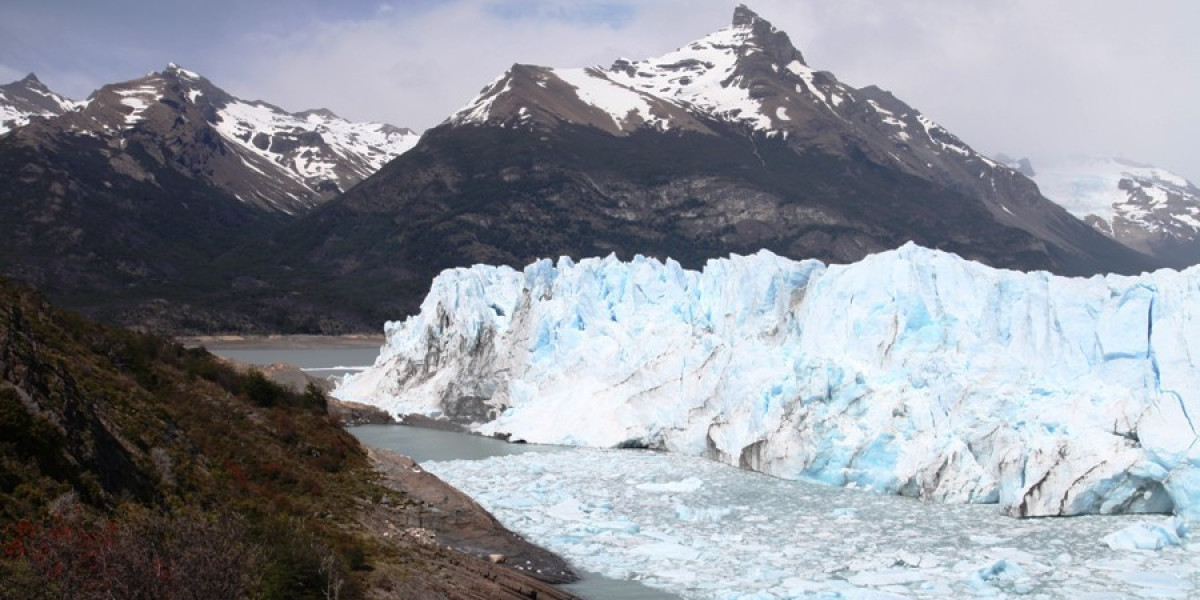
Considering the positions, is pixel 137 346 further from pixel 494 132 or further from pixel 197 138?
pixel 197 138

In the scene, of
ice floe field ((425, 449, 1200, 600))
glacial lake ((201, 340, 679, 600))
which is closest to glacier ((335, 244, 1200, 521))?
ice floe field ((425, 449, 1200, 600))

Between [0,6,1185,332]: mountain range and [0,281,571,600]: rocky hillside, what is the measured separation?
7878 centimetres

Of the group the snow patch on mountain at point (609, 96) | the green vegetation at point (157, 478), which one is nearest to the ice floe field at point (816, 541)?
the green vegetation at point (157, 478)

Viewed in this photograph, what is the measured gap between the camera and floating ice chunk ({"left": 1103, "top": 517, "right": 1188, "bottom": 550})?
51.7 ft

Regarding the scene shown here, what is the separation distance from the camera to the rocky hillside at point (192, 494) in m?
7.82

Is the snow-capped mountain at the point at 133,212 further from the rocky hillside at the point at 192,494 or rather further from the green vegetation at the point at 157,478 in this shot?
the rocky hillside at the point at 192,494

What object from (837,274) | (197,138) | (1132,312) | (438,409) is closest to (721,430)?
(837,274)

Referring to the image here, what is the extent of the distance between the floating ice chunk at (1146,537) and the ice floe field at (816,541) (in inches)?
0.9

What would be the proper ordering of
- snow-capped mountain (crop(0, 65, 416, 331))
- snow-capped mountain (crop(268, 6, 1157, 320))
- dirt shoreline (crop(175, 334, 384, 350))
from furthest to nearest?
snow-capped mountain (crop(268, 6, 1157, 320)), snow-capped mountain (crop(0, 65, 416, 331)), dirt shoreline (crop(175, 334, 384, 350))

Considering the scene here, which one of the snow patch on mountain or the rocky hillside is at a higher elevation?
the snow patch on mountain

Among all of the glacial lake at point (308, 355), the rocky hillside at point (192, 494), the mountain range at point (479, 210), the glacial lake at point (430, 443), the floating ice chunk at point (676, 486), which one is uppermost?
the mountain range at point (479, 210)

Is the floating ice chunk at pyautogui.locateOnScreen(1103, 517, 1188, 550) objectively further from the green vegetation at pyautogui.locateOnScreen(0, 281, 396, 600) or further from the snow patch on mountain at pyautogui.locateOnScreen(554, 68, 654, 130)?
the snow patch on mountain at pyautogui.locateOnScreen(554, 68, 654, 130)

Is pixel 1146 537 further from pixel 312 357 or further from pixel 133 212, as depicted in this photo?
pixel 133 212

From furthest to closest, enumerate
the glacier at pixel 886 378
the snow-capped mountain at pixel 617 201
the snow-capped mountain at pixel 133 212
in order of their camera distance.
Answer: the snow-capped mountain at pixel 617 201
the snow-capped mountain at pixel 133 212
the glacier at pixel 886 378
